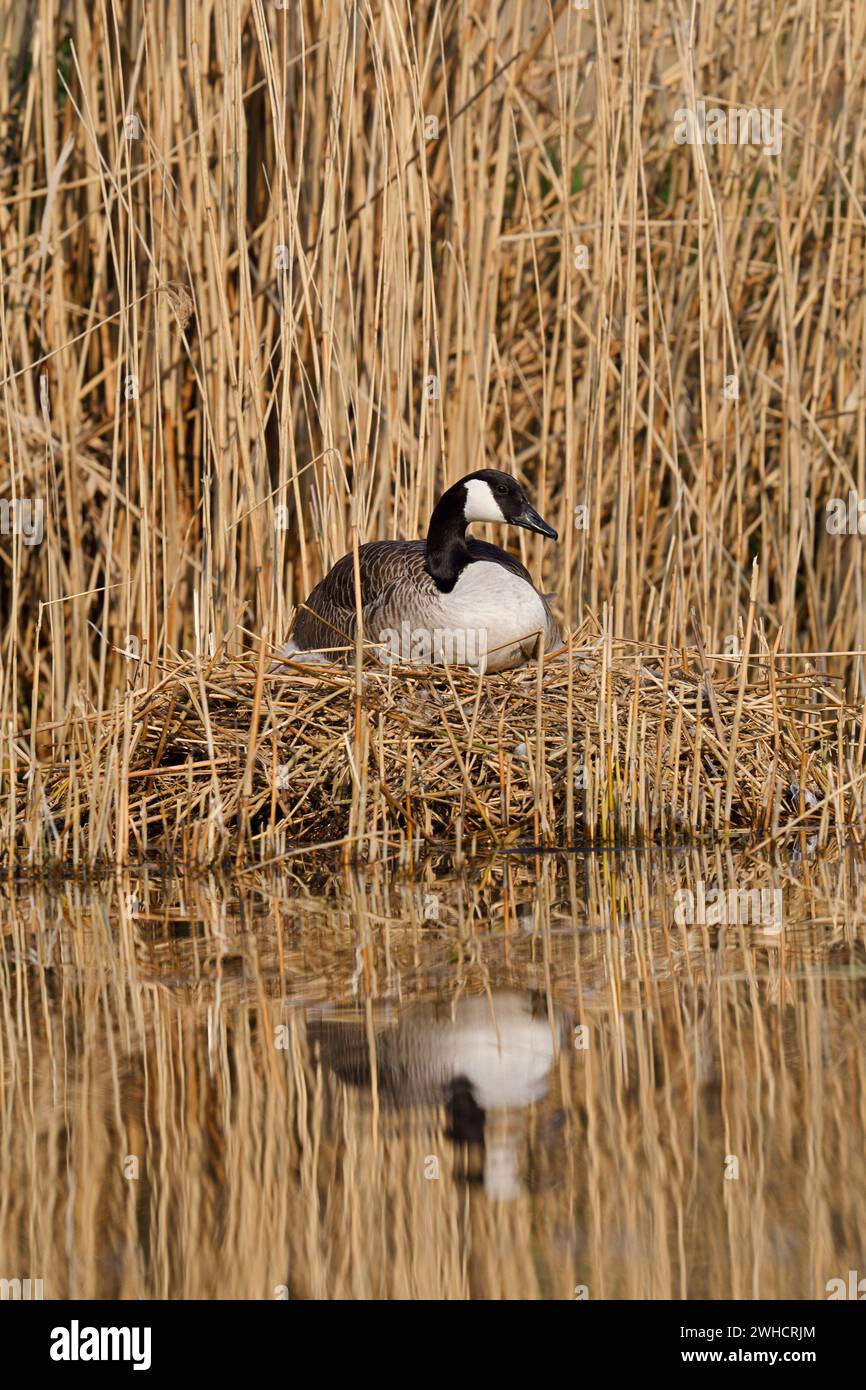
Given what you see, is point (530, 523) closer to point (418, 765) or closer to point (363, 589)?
point (363, 589)

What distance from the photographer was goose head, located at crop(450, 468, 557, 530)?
5.60 m

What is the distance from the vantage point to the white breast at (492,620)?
17.8 ft

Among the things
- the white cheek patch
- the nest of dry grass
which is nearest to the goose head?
the white cheek patch

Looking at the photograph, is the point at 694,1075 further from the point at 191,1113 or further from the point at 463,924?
the point at 463,924

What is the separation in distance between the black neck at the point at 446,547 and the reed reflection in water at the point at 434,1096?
1.80 m

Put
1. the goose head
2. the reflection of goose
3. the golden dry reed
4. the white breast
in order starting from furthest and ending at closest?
1. the goose head
2. the white breast
3. the golden dry reed
4. the reflection of goose

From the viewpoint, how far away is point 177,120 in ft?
18.8

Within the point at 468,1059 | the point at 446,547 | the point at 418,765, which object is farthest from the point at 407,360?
the point at 468,1059

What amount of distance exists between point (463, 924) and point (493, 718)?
51.4 inches

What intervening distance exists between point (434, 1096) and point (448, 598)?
2927mm

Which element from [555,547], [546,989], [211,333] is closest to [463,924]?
[546,989]

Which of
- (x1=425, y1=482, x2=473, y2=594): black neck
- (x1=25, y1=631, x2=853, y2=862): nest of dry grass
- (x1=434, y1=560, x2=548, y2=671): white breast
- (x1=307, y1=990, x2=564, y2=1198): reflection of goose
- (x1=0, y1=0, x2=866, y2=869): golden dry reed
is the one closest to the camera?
(x1=307, y1=990, x2=564, y2=1198): reflection of goose

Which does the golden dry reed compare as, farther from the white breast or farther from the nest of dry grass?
the white breast

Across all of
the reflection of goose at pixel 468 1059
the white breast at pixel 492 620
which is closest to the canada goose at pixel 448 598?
the white breast at pixel 492 620
